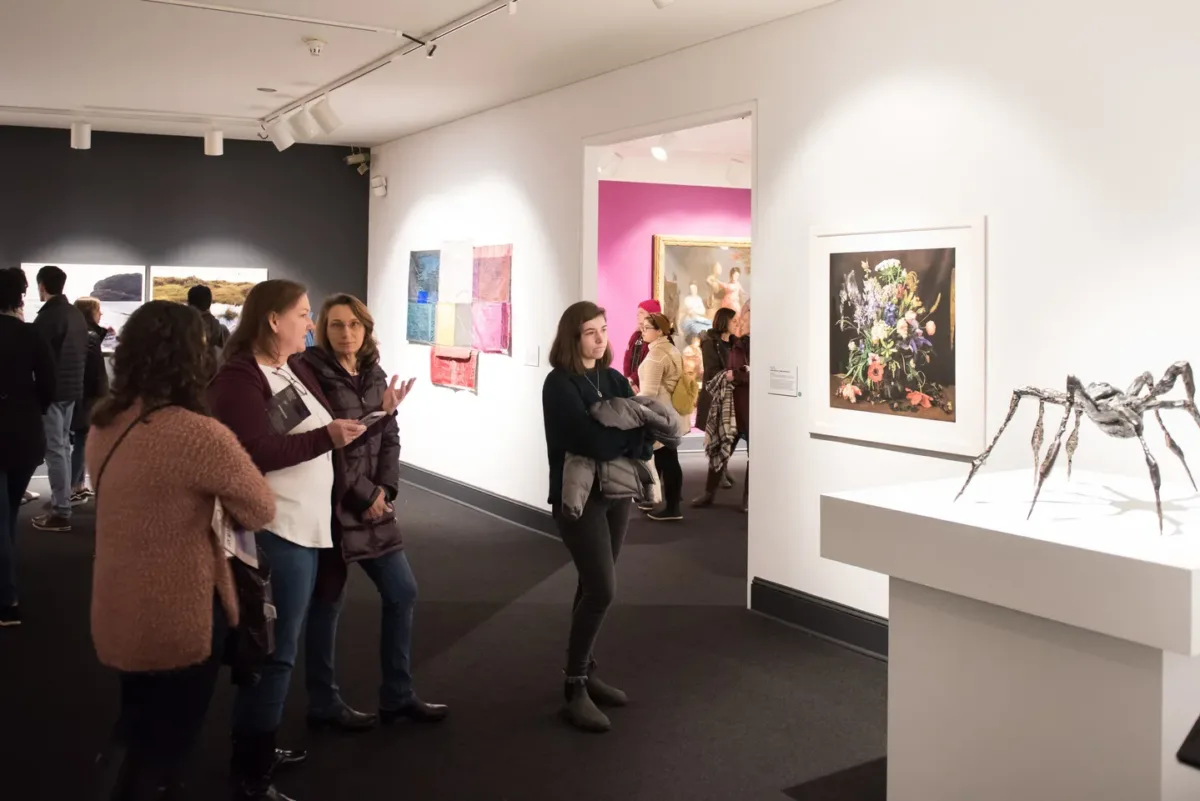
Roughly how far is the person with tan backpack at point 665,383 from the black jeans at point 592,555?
3642mm

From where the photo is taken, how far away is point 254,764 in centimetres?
293

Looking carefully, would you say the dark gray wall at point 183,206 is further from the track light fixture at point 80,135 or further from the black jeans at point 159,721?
the black jeans at point 159,721

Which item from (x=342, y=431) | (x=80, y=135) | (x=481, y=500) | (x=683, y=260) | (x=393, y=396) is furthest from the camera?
(x=683, y=260)

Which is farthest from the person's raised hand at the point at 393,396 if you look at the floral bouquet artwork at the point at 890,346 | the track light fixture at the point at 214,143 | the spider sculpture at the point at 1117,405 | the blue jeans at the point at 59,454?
the track light fixture at the point at 214,143

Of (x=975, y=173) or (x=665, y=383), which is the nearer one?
(x=975, y=173)

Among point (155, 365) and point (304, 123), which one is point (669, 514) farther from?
point (155, 365)

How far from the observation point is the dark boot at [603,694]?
3914 mm

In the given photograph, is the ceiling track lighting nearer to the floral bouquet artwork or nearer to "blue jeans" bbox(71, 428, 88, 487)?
the floral bouquet artwork

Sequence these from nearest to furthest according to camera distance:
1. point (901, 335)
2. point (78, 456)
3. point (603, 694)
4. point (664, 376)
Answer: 1. point (603, 694)
2. point (901, 335)
3. point (664, 376)
4. point (78, 456)

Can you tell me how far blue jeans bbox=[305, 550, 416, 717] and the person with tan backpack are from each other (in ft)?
12.7

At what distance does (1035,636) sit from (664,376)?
4.93 meters

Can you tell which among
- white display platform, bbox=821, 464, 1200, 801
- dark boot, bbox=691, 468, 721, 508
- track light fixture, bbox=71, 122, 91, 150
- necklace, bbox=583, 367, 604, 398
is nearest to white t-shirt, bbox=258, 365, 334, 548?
necklace, bbox=583, 367, 604, 398

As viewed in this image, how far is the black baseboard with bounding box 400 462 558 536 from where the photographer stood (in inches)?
282

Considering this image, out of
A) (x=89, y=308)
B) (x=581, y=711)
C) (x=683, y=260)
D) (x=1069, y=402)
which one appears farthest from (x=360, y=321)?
(x=683, y=260)
